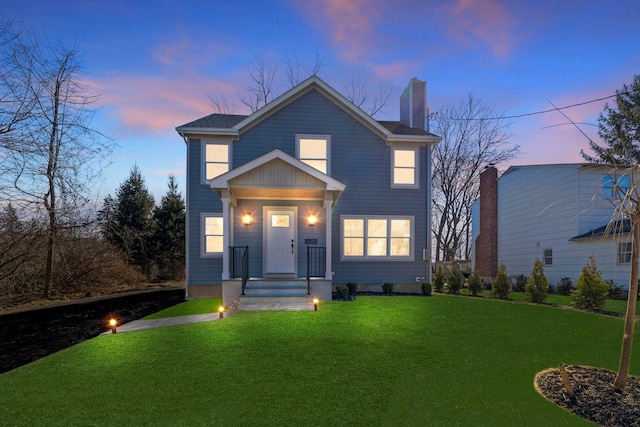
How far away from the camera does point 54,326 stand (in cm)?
824

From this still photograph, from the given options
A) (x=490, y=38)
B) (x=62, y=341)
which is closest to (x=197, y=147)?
(x=62, y=341)

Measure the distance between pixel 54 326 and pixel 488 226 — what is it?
20.5 m

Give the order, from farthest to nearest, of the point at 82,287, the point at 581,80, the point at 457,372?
the point at 82,287, the point at 581,80, the point at 457,372

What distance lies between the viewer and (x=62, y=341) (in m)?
6.70

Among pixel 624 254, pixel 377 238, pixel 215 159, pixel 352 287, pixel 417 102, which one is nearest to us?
pixel 352 287

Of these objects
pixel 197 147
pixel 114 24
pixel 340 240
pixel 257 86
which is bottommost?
pixel 340 240

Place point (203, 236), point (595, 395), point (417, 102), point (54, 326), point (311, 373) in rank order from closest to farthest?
point (595, 395) < point (311, 373) < point (54, 326) < point (203, 236) < point (417, 102)

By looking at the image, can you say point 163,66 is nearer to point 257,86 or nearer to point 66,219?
point 66,219

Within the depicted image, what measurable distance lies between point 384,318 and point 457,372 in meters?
3.06

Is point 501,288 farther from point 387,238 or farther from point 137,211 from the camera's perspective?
point 137,211

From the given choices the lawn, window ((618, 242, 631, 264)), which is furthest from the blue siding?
window ((618, 242, 631, 264))

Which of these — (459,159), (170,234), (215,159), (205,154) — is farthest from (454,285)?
(170,234)

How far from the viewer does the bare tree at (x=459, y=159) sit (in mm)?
25344

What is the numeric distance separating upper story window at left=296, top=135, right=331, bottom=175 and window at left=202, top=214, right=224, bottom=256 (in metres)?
3.64
